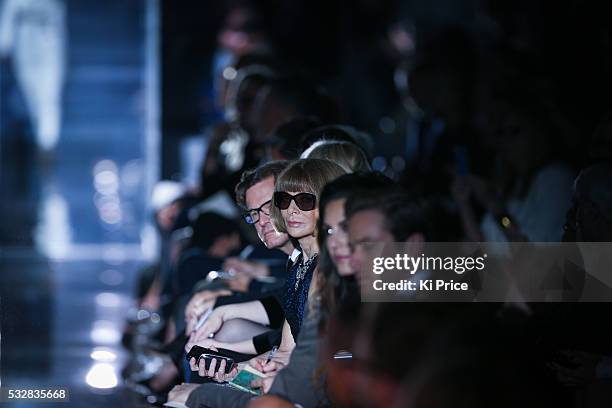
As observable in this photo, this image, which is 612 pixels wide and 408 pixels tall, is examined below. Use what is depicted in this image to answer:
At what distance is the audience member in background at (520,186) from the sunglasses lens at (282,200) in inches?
61.7

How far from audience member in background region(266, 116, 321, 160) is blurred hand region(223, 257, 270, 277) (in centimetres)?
49

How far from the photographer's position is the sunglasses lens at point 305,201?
4090 mm

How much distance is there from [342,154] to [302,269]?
0.47 metres

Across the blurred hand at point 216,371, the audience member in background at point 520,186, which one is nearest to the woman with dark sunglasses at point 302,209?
the blurred hand at point 216,371

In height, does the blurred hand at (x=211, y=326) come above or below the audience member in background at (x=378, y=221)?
above

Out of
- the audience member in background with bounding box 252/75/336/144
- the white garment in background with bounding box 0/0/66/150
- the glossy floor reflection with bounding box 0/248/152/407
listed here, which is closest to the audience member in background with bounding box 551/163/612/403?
the glossy floor reflection with bounding box 0/248/152/407

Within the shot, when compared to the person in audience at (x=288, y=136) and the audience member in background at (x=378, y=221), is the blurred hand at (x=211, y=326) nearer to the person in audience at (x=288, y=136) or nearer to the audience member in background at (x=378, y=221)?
the person in audience at (x=288, y=136)

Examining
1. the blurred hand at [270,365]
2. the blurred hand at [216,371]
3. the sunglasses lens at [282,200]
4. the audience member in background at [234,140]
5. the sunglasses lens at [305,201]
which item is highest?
the audience member in background at [234,140]

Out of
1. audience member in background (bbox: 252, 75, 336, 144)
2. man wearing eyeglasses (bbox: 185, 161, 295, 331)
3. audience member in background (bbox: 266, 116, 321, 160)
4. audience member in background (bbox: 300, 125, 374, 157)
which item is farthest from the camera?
audience member in background (bbox: 252, 75, 336, 144)

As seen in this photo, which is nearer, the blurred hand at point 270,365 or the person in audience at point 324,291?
the person in audience at point 324,291

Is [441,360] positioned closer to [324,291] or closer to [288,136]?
[324,291]

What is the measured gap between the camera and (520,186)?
610 centimetres

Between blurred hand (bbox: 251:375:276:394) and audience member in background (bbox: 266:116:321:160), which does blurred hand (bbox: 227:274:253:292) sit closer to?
audience member in background (bbox: 266:116:321:160)

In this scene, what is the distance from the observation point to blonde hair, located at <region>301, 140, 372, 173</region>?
443cm
